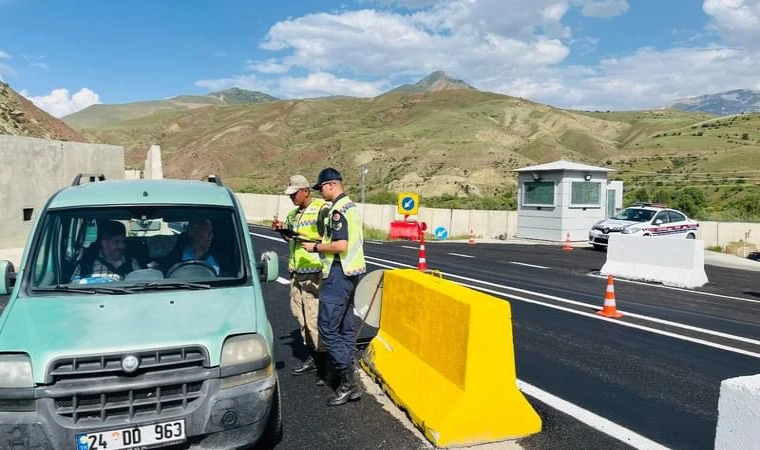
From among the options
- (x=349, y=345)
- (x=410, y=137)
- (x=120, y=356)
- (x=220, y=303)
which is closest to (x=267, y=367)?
(x=220, y=303)

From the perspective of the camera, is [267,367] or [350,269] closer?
[267,367]

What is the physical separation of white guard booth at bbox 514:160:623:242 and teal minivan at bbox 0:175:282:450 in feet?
80.4

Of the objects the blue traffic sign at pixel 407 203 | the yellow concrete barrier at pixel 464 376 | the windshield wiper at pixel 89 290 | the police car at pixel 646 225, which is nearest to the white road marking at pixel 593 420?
the yellow concrete barrier at pixel 464 376

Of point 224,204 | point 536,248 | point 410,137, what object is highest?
point 410,137

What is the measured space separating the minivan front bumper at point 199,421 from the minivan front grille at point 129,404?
0.09ft

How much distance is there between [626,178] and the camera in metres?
67.6

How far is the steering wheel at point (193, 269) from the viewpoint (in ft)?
16.1

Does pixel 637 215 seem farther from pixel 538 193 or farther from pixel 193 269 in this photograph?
pixel 193 269

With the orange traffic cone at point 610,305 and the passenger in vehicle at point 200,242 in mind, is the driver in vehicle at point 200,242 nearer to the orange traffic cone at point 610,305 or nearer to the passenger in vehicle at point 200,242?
the passenger in vehicle at point 200,242

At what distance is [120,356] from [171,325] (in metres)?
0.38

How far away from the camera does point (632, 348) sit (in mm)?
7902

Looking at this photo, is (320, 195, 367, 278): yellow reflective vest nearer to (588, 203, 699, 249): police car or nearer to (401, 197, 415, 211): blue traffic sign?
(588, 203, 699, 249): police car

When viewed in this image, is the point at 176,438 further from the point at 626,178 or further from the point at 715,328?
the point at 626,178

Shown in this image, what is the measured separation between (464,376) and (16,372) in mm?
2955
